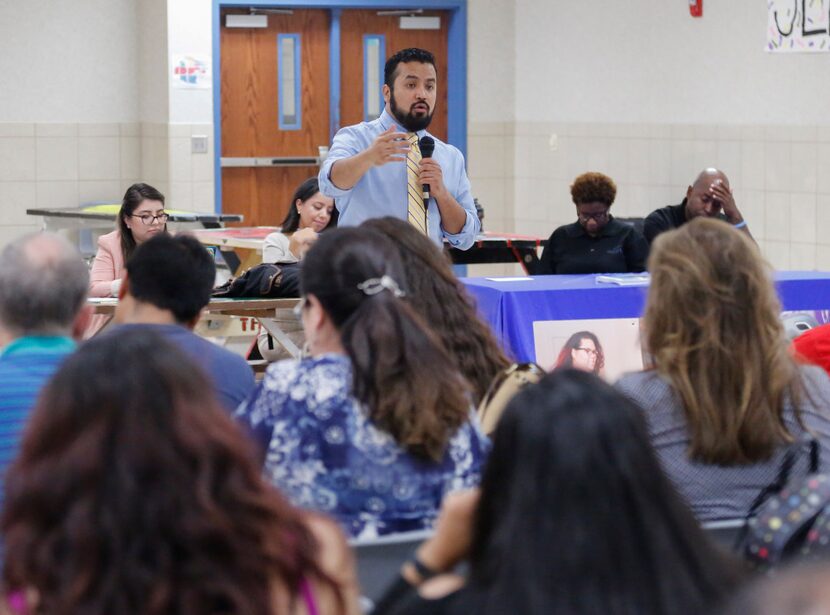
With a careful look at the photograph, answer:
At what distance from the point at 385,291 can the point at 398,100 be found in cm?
253

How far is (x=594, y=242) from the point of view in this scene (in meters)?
6.61

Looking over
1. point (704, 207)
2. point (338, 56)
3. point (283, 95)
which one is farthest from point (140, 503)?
point (338, 56)

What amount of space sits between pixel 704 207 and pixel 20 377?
191 inches

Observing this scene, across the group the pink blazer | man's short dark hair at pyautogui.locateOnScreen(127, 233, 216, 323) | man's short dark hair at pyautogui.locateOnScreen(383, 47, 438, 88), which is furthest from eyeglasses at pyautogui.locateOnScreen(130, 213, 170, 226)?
man's short dark hair at pyautogui.locateOnScreen(127, 233, 216, 323)

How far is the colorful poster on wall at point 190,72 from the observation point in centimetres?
949

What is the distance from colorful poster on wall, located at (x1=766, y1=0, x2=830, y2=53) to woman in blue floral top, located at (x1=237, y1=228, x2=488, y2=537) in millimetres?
5555

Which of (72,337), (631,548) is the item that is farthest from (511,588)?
(72,337)

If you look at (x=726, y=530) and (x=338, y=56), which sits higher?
(x=338, y=56)

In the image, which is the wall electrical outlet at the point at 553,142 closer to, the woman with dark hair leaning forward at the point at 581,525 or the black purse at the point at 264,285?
the black purse at the point at 264,285

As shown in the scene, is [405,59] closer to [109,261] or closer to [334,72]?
[109,261]

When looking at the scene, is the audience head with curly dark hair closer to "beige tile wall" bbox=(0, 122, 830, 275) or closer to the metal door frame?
"beige tile wall" bbox=(0, 122, 830, 275)

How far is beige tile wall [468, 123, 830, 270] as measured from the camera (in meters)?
7.62

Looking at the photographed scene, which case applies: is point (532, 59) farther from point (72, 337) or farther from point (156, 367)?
point (156, 367)

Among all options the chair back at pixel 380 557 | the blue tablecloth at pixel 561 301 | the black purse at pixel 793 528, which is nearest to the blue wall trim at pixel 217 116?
the blue tablecloth at pixel 561 301
